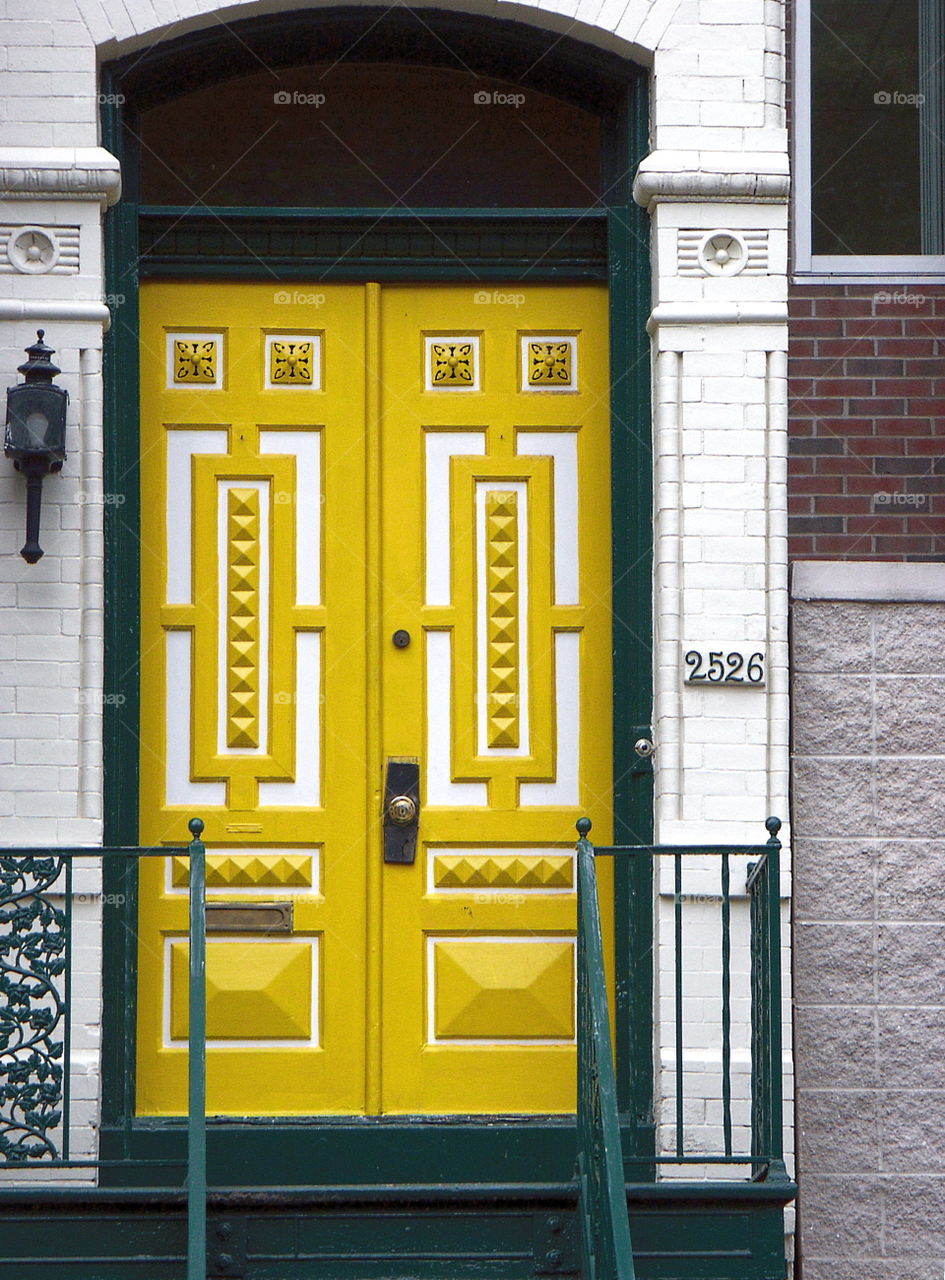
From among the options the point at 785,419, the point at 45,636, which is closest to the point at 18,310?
Answer: the point at 45,636

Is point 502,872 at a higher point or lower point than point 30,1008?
higher

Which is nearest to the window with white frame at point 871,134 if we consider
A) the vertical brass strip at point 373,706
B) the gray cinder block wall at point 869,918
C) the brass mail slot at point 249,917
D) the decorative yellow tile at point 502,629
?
the gray cinder block wall at point 869,918

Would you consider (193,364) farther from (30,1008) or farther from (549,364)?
(30,1008)

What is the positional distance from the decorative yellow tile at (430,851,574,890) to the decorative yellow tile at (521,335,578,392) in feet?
5.55

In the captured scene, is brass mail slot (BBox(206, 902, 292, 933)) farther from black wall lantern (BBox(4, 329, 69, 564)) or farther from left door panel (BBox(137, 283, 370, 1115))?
black wall lantern (BBox(4, 329, 69, 564))

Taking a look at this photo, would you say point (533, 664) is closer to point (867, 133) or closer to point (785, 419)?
point (785, 419)

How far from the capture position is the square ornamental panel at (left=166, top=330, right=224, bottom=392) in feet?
21.7

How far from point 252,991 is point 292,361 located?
7.31 ft

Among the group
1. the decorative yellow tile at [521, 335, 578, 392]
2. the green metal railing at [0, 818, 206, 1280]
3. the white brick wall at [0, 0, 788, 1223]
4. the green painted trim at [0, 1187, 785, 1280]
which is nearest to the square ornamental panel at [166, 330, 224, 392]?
the white brick wall at [0, 0, 788, 1223]

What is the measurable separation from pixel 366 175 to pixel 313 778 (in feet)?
7.25

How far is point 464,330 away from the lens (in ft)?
22.0

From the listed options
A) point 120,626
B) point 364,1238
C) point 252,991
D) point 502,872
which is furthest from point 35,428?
point 364,1238

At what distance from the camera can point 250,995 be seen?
6.38 metres

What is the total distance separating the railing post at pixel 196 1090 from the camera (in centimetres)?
486
